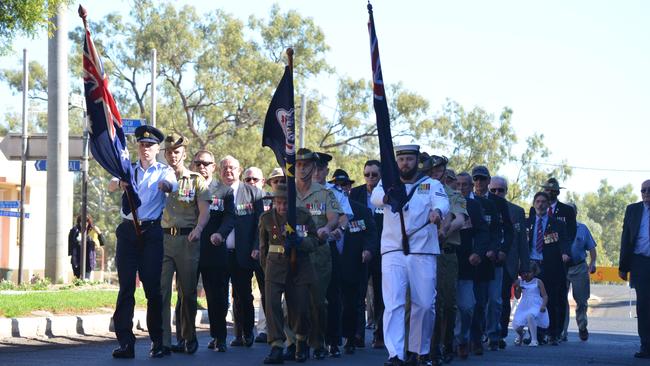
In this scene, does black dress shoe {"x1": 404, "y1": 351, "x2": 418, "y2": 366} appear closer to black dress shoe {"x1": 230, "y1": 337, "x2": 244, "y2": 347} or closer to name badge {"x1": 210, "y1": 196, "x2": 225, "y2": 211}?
name badge {"x1": 210, "y1": 196, "x2": 225, "y2": 211}

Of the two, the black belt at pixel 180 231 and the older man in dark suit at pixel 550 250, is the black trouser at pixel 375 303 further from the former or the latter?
the older man in dark suit at pixel 550 250

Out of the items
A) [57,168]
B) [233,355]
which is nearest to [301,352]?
[233,355]

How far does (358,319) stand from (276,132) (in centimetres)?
286

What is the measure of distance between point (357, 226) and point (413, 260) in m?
3.23

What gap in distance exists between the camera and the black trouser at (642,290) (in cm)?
1466

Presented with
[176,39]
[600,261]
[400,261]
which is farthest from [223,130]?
[600,261]

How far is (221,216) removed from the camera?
1364cm

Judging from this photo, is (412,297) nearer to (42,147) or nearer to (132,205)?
(132,205)

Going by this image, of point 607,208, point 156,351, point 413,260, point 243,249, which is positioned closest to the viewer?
point 413,260

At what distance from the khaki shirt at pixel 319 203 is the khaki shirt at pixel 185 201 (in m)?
0.94

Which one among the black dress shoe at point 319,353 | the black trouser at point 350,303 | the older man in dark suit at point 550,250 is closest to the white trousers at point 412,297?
the black dress shoe at point 319,353

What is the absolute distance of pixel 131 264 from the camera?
12.1 m

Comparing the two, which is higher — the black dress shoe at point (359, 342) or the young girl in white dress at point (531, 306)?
the young girl in white dress at point (531, 306)

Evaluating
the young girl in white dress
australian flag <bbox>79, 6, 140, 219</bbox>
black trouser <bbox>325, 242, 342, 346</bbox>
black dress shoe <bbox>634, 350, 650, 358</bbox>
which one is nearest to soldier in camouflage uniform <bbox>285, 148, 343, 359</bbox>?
black trouser <bbox>325, 242, 342, 346</bbox>
